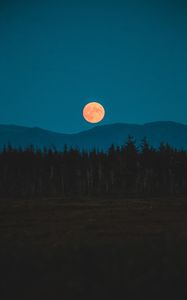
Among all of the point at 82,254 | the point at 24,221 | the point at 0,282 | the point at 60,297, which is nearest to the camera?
the point at 60,297

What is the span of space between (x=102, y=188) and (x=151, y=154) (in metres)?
17.3

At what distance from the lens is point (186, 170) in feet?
339

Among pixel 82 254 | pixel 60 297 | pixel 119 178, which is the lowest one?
pixel 60 297

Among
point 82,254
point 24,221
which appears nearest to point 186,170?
point 24,221

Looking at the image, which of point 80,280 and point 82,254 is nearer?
point 80,280

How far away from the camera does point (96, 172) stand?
108188mm

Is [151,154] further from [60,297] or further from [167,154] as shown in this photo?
[60,297]

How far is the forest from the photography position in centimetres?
10281

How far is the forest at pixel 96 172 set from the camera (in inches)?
4048

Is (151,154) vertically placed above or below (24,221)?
above

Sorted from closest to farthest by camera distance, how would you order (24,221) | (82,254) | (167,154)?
(82,254)
(24,221)
(167,154)

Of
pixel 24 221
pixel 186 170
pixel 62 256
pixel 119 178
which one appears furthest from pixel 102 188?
pixel 62 256

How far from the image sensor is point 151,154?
10300 centimetres

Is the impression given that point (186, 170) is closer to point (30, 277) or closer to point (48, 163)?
point (48, 163)
